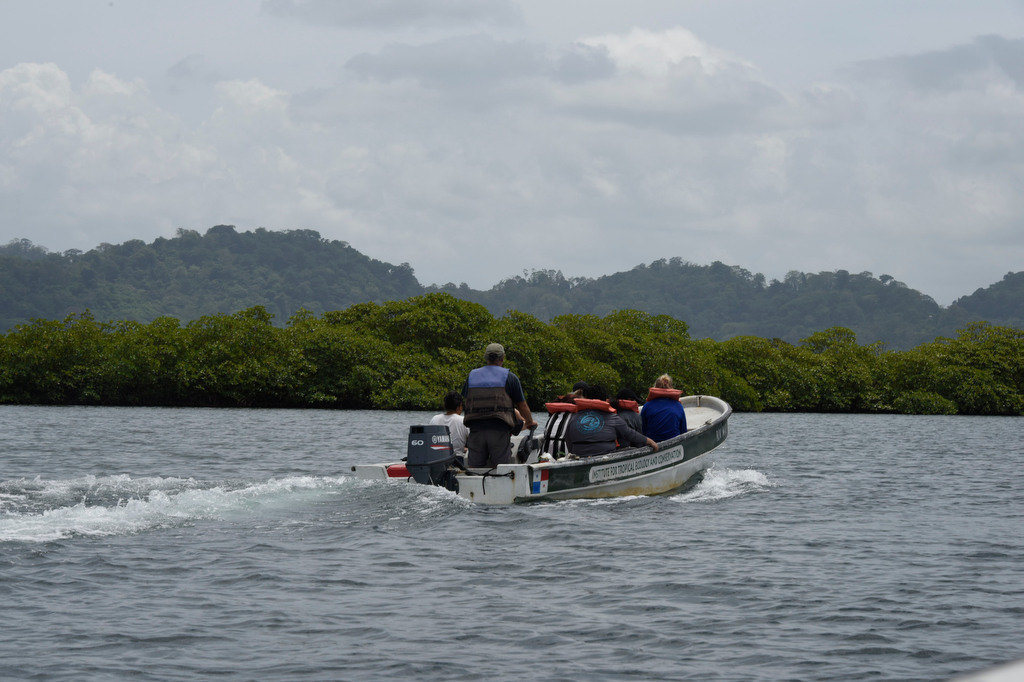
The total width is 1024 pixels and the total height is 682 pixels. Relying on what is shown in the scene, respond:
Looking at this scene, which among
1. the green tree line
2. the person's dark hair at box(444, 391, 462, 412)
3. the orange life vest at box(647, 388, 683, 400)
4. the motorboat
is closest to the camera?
the motorboat

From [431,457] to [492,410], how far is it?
1.17 m

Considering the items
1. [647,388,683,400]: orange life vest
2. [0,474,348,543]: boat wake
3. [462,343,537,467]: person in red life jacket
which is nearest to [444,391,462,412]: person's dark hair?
[462,343,537,467]: person in red life jacket

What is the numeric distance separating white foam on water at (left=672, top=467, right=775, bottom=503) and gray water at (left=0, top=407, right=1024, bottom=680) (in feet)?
0.42

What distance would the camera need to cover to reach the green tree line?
232 feet

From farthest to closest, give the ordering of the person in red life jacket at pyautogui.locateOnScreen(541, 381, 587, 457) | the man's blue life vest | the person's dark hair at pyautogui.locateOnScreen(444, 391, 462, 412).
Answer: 1. the person in red life jacket at pyautogui.locateOnScreen(541, 381, 587, 457)
2. the person's dark hair at pyautogui.locateOnScreen(444, 391, 462, 412)
3. the man's blue life vest

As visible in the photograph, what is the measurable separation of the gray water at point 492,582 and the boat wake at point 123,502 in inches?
2.5

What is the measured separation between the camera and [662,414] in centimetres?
1967

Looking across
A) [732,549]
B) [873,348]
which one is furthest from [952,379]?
[732,549]

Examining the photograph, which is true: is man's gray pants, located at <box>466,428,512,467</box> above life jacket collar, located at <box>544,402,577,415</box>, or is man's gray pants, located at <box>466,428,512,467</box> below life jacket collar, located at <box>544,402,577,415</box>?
Answer: below

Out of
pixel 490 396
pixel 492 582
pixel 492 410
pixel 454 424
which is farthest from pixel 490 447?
pixel 492 582

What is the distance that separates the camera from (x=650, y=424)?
19844 millimetres

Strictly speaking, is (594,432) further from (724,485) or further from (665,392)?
(724,485)

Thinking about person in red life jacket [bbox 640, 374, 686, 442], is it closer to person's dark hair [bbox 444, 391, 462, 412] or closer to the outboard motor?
person's dark hair [bbox 444, 391, 462, 412]

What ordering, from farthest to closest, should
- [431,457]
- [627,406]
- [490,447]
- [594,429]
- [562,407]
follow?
1. [627,406]
2. [562,407]
3. [594,429]
4. [490,447]
5. [431,457]
